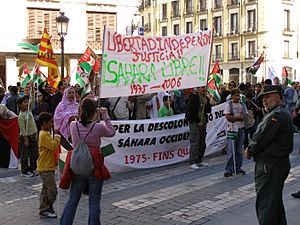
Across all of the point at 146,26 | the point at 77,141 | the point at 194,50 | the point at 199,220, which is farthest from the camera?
the point at 146,26

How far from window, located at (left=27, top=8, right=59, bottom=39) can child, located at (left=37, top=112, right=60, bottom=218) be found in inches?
951

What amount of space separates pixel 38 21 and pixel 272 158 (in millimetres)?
26819

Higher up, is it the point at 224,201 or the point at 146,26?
the point at 146,26

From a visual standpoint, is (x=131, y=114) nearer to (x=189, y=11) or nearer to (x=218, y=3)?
(x=218, y=3)

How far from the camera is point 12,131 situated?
34.6 ft

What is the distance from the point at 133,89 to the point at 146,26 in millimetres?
60640

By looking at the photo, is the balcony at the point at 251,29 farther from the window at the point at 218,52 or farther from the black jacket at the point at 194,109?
the black jacket at the point at 194,109

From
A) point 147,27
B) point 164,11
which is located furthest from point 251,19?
point 147,27

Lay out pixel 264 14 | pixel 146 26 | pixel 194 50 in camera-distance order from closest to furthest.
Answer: pixel 194 50, pixel 264 14, pixel 146 26

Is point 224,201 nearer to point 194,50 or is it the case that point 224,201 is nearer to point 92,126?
point 92,126

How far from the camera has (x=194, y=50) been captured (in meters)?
10.4

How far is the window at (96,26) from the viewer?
3091 cm

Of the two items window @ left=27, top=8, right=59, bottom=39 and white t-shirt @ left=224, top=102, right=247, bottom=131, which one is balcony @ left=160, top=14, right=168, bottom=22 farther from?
white t-shirt @ left=224, top=102, right=247, bottom=131

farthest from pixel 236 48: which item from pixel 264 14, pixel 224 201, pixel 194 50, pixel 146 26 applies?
pixel 224 201
